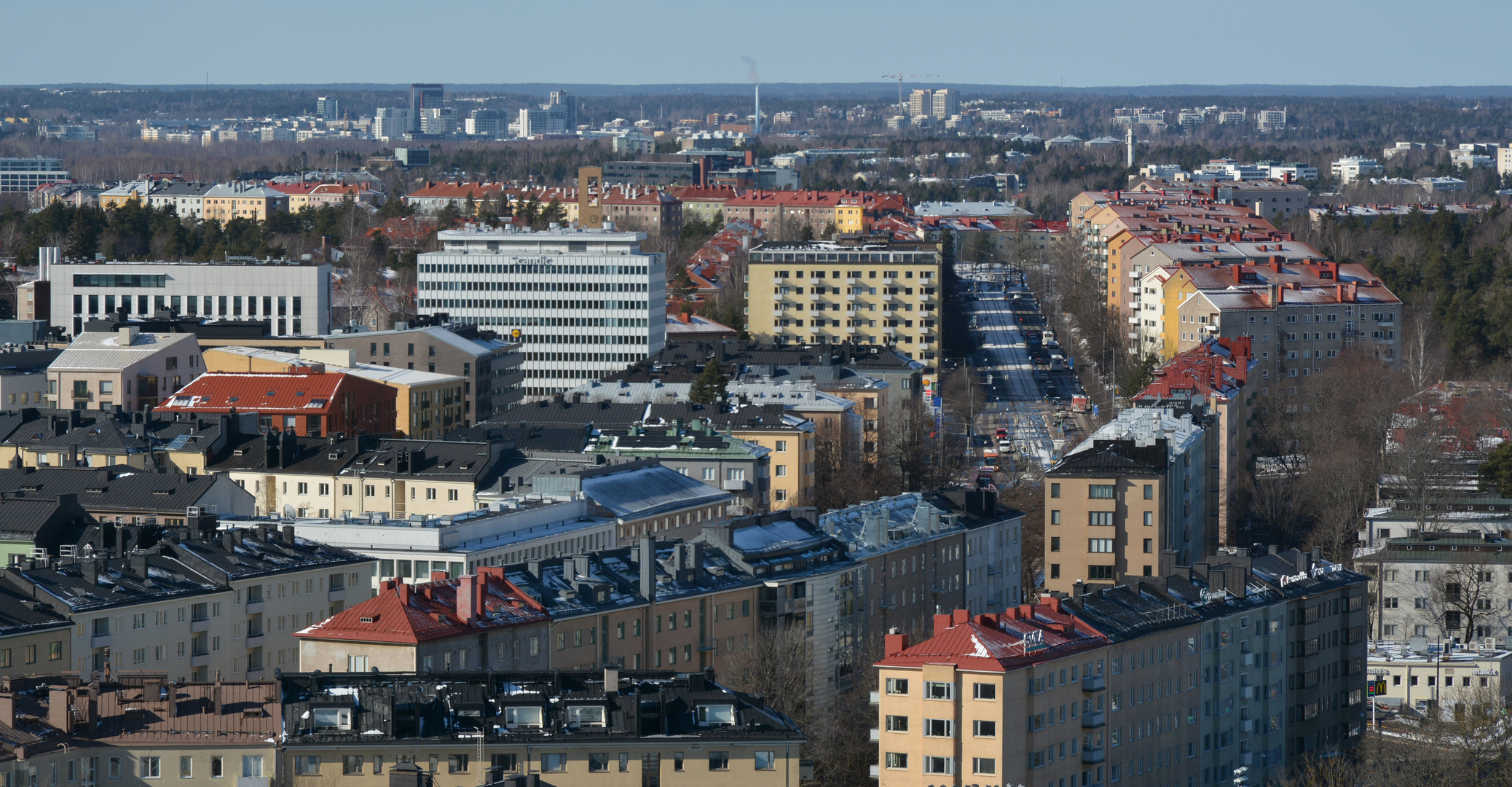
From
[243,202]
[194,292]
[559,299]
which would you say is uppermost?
[243,202]

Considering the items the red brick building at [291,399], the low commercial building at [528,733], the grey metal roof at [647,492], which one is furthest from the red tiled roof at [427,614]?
the red brick building at [291,399]

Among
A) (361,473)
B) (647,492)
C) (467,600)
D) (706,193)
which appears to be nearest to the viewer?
(467,600)

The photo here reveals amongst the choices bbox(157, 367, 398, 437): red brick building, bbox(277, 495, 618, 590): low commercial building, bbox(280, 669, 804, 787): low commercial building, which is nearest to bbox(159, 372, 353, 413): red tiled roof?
bbox(157, 367, 398, 437): red brick building

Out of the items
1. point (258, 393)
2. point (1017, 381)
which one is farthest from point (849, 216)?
point (258, 393)

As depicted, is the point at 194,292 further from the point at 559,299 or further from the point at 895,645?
the point at 895,645

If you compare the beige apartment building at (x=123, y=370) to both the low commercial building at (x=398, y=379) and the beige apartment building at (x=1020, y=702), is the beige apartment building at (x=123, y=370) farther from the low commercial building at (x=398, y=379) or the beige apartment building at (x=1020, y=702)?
the beige apartment building at (x=1020, y=702)

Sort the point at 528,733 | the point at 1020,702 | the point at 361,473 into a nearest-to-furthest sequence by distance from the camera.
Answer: the point at 528,733 < the point at 1020,702 < the point at 361,473
